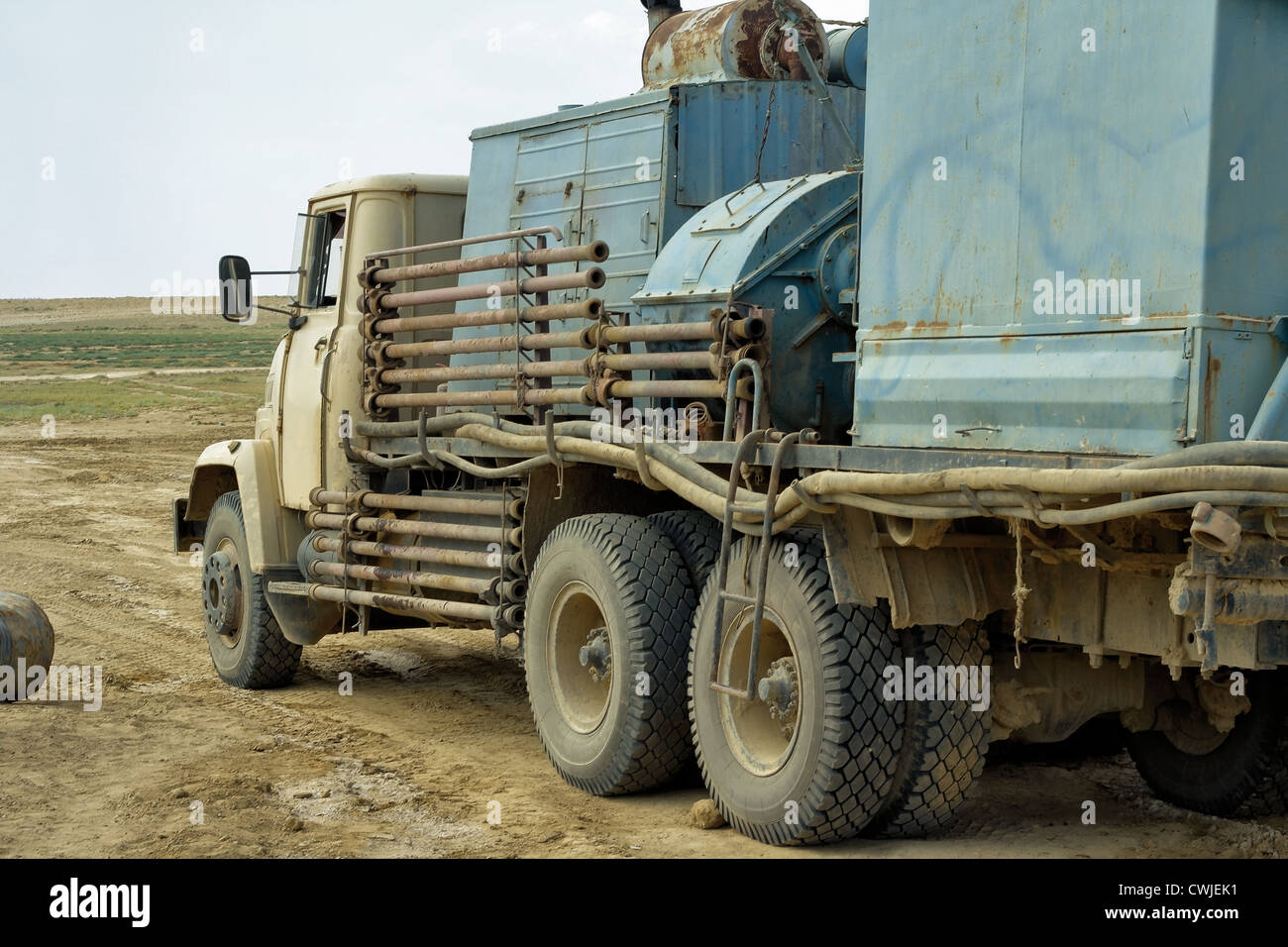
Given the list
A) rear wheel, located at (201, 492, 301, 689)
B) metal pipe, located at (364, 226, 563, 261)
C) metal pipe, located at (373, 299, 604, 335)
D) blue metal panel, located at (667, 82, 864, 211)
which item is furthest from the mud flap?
blue metal panel, located at (667, 82, 864, 211)

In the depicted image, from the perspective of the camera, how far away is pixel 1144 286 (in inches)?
200

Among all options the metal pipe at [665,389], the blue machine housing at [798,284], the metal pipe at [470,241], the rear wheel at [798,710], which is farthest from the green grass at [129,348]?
the rear wheel at [798,710]

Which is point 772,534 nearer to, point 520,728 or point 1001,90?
point 1001,90

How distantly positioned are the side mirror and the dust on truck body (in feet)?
0.16

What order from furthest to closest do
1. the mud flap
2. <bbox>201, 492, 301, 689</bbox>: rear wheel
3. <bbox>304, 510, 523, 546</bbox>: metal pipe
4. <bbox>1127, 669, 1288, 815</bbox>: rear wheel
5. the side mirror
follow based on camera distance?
the mud flap
<bbox>201, 492, 301, 689</bbox>: rear wheel
the side mirror
<bbox>304, 510, 523, 546</bbox>: metal pipe
<bbox>1127, 669, 1288, 815</bbox>: rear wheel

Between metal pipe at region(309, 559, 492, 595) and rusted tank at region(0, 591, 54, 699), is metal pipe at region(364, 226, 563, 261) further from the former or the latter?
rusted tank at region(0, 591, 54, 699)

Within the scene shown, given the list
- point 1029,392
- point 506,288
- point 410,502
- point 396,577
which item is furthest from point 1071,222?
point 396,577

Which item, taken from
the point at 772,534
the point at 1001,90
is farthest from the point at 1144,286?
the point at 772,534

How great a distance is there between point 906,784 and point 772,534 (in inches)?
42.6

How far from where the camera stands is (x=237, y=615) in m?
10.9

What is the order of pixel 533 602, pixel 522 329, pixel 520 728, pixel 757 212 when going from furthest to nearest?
pixel 520 728
pixel 522 329
pixel 533 602
pixel 757 212

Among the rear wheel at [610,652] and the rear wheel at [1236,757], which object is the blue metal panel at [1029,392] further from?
the rear wheel at [1236,757]

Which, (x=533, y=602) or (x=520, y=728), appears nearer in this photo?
(x=533, y=602)

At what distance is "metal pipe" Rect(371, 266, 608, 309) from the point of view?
767 cm
